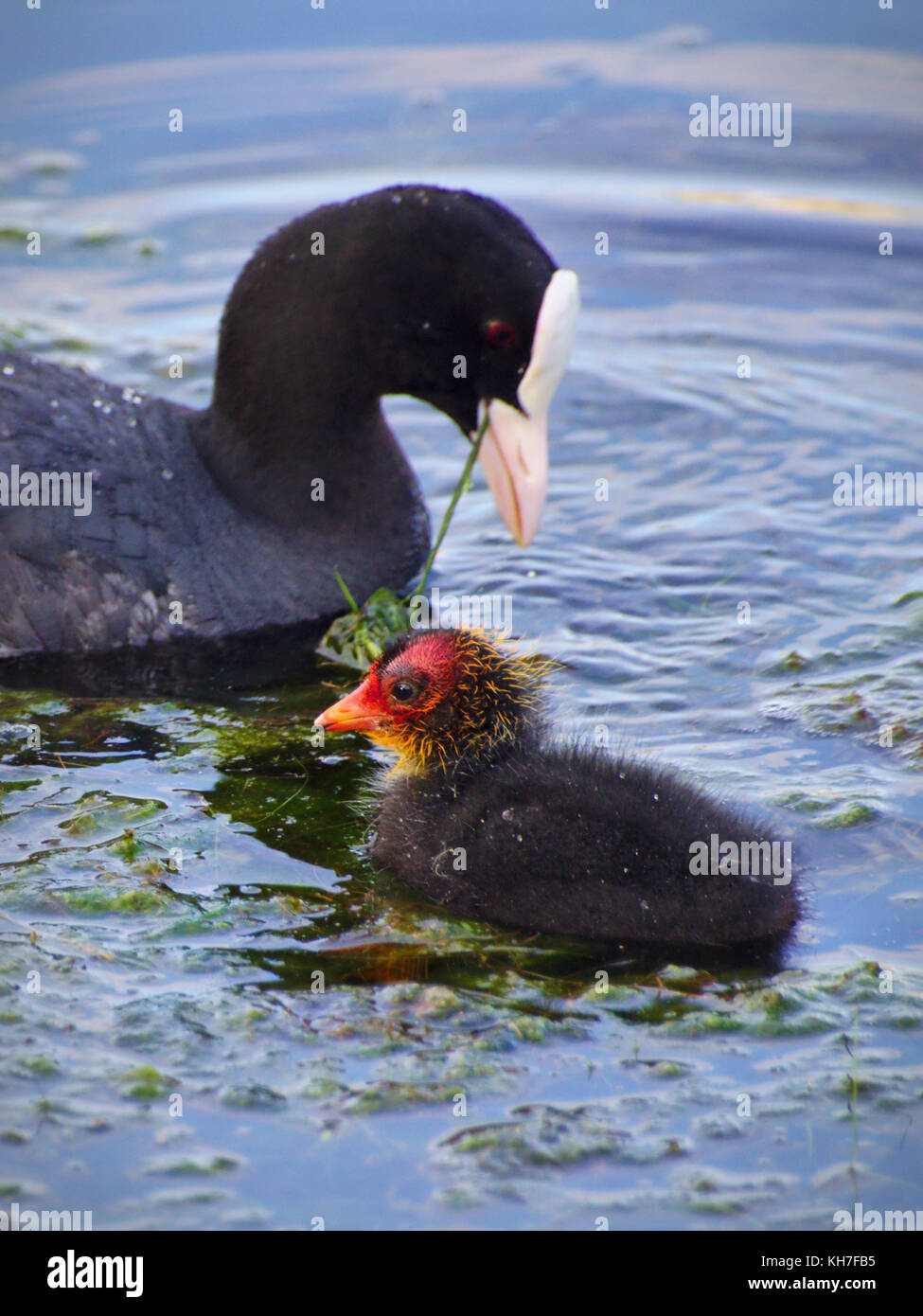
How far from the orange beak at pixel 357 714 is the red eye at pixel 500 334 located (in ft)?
5.30

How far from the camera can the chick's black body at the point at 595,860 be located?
4.11 meters

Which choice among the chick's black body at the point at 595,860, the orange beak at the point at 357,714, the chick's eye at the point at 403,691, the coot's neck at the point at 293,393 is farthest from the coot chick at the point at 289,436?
the chick's black body at the point at 595,860

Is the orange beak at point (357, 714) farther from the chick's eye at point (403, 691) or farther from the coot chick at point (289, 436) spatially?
the coot chick at point (289, 436)

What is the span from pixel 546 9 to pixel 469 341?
693 centimetres

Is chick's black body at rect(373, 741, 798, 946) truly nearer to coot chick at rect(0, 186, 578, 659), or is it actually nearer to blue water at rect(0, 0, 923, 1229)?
blue water at rect(0, 0, 923, 1229)

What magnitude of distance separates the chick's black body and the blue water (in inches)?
4.4

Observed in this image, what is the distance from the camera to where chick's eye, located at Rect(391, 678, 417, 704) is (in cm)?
458

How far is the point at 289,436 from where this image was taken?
242 inches

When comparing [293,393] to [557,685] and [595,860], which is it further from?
[595,860]

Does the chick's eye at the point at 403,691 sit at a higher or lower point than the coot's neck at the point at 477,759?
higher

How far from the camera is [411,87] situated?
11.3 metres

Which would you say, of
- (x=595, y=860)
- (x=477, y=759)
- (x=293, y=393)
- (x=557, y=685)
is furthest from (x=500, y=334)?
(x=595, y=860)

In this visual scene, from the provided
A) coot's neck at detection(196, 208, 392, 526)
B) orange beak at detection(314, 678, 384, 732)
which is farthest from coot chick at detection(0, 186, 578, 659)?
orange beak at detection(314, 678, 384, 732)
